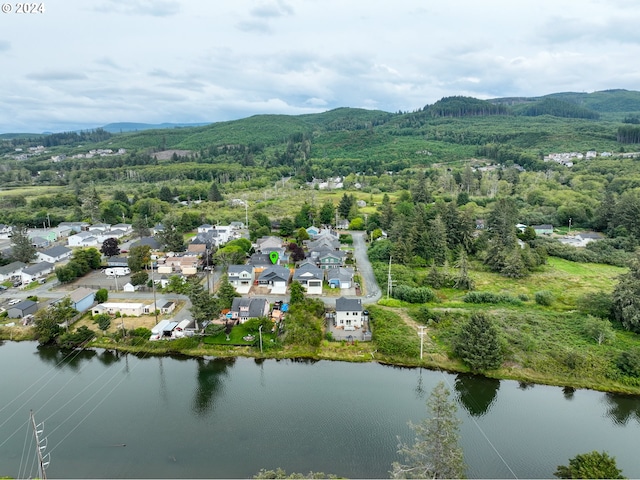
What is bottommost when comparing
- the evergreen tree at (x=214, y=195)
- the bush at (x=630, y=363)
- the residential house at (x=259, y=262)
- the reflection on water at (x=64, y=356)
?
the reflection on water at (x=64, y=356)

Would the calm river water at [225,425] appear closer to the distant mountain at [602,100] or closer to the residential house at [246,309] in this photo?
the residential house at [246,309]

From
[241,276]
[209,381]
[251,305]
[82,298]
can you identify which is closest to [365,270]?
[241,276]

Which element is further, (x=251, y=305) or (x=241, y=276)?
(x=241, y=276)

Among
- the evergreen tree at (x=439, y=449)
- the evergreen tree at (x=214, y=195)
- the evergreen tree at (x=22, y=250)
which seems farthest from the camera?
the evergreen tree at (x=214, y=195)

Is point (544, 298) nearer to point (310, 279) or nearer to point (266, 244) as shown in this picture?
point (310, 279)

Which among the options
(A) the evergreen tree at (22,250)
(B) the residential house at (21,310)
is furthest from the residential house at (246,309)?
(A) the evergreen tree at (22,250)

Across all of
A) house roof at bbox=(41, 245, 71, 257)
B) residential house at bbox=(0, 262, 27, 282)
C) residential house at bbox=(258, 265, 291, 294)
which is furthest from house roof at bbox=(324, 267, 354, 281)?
house roof at bbox=(41, 245, 71, 257)

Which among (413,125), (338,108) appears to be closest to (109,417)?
(413,125)

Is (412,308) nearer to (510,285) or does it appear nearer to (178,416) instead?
(510,285)
